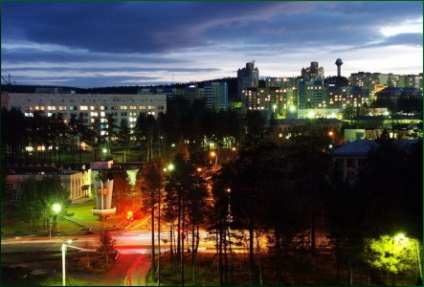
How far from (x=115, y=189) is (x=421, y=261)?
7.83 meters

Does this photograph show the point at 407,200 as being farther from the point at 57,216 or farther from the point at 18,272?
the point at 57,216

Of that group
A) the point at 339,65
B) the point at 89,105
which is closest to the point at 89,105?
the point at 89,105

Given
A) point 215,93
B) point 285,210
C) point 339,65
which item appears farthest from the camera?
point 339,65

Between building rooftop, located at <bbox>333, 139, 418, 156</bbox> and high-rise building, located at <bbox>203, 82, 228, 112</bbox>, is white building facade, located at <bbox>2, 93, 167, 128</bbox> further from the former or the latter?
high-rise building, located at <bbox>203, 82, 228, 112</bbox>

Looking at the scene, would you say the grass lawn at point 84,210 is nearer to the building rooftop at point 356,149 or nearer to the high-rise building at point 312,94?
the building rooftop at point 356,149

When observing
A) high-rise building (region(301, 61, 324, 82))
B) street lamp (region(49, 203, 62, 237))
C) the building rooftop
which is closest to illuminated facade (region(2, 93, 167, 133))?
the building rooftop

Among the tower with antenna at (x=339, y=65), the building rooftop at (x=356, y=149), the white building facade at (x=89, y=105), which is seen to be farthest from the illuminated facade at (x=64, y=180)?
the tower with antenna at (x=339, y=65)

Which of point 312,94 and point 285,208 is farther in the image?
point 312,94

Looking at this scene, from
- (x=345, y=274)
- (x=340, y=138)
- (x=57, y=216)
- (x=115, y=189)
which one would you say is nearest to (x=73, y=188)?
(x=115, y=189)

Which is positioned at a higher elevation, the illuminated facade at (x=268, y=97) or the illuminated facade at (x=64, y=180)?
the illuminated facade at (x=268, y=97)

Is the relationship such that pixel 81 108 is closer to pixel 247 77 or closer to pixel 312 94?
pixel 312 94

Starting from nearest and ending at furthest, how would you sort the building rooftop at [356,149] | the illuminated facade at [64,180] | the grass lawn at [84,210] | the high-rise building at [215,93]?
the grass lawn at [84,210] < the illuminated facade at [64,180] < the building rooftop at [356,149] < the high-rise building at [215,93]

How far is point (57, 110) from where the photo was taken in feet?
99.9

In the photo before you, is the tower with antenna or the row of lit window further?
the tower with antenna
